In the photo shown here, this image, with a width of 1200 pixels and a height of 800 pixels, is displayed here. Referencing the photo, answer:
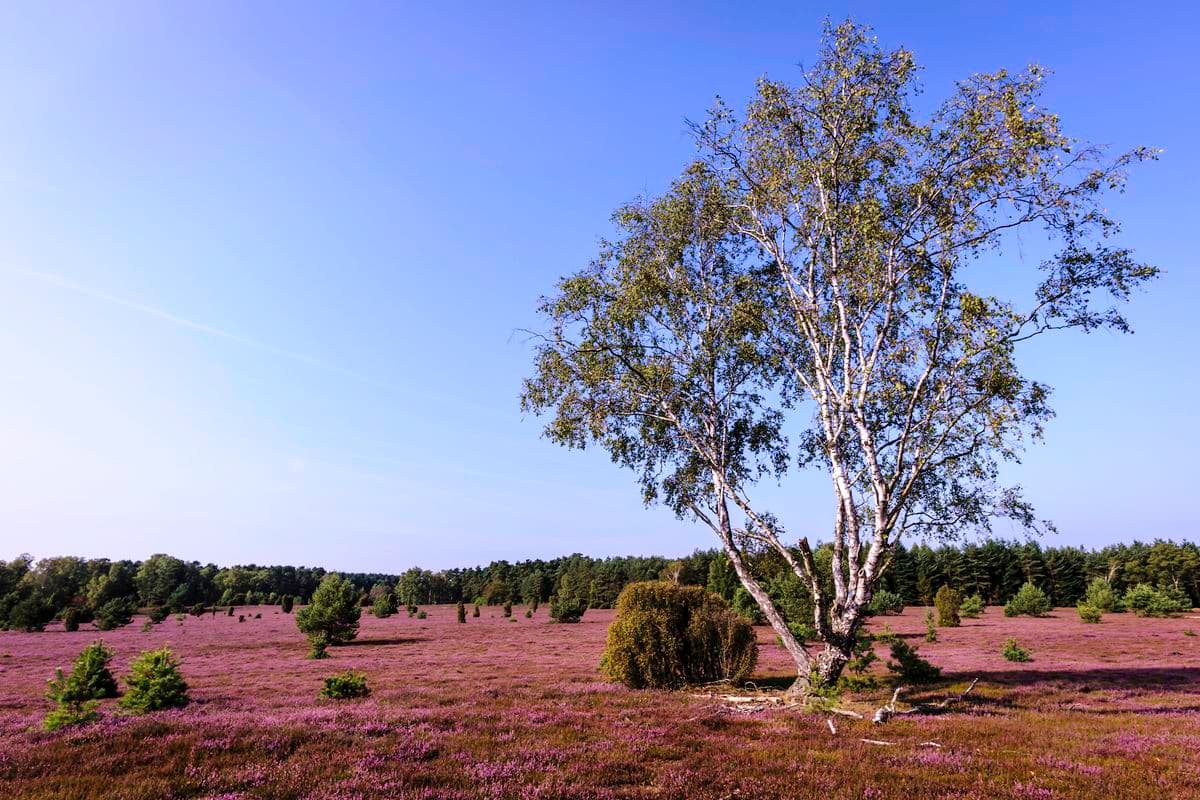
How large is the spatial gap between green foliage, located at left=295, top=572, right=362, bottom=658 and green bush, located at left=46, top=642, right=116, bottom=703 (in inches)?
1174

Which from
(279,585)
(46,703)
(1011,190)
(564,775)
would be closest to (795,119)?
(1011,190)

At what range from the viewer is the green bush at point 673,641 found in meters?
22.1

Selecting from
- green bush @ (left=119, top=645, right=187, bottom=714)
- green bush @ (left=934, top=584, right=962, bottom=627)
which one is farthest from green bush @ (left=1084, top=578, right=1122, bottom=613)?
green bush @ (left=119, top=645, right=187, bottom=714)

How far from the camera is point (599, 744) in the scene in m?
11.7

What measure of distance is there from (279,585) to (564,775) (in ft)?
572

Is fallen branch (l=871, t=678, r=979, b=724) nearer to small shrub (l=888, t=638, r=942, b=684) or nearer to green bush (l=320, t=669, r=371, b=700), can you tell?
Result: small shrub (l=888, t=638, r=942, b=684)

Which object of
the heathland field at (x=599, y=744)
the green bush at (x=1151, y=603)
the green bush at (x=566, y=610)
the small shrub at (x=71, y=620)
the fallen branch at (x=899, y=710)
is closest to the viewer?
the heathland field at (x=599, y=744)

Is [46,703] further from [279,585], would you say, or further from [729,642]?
[279,585]

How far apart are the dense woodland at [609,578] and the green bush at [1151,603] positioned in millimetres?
12963

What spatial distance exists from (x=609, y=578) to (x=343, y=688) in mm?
109432

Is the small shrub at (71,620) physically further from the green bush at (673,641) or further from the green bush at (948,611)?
the green bush at (948,611)

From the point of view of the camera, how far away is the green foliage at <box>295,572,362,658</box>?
1825 inches

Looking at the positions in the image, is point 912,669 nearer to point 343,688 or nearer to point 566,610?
point 343,688

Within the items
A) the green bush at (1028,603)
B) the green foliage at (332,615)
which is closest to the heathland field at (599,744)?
the green foliage at (332,615)
